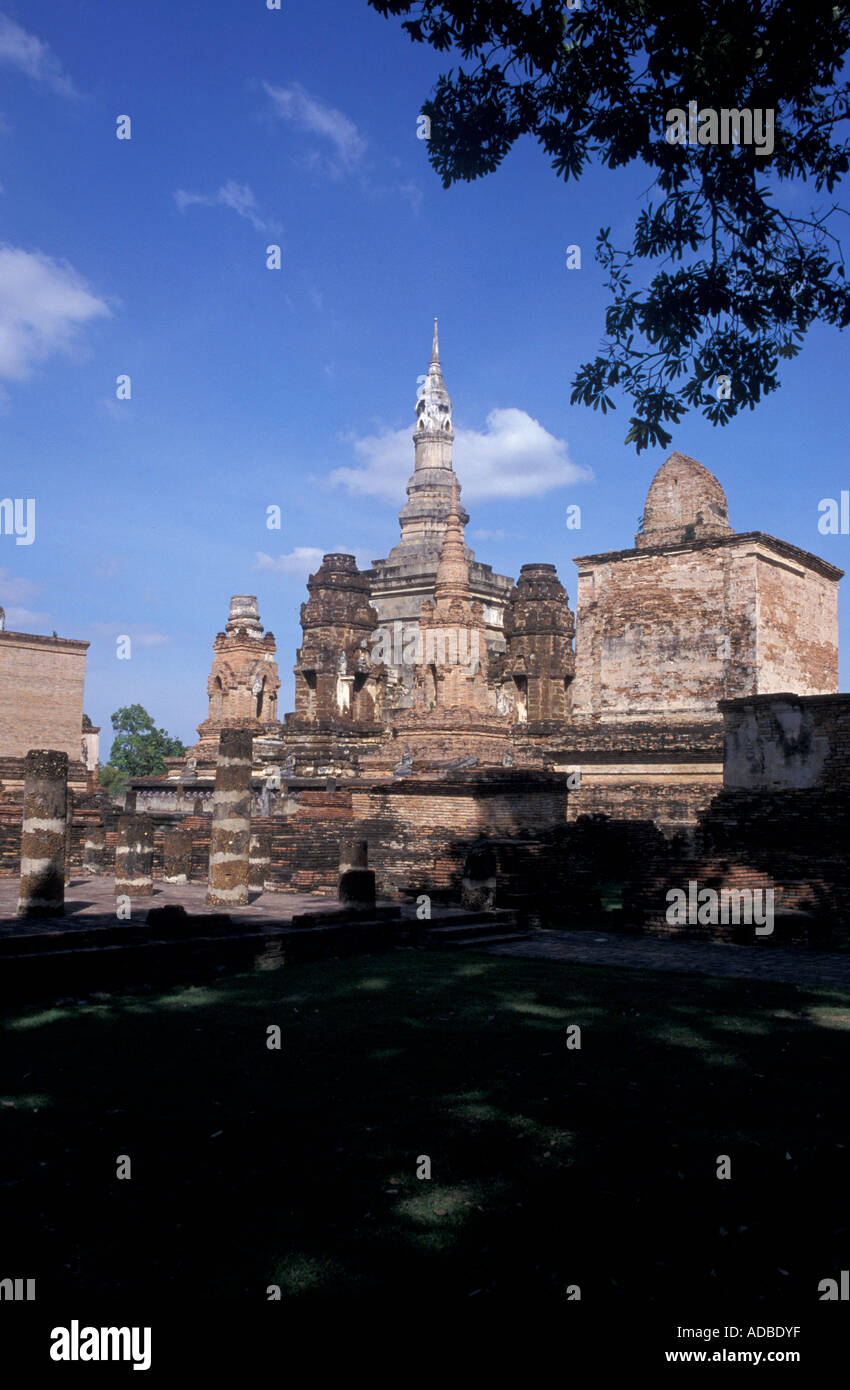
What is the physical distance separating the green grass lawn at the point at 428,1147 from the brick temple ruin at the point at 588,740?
20.3 ft

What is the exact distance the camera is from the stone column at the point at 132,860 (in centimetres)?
1481

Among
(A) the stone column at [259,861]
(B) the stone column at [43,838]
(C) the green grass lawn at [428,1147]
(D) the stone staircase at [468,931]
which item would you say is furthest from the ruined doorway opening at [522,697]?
(C) the green grass lawn at [428,1147]

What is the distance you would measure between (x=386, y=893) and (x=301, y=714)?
64.9 feet

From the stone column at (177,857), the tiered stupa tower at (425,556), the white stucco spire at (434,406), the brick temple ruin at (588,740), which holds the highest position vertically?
the white stucco spire at (434,406)

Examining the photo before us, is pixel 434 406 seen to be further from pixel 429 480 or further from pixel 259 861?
pixel 259 861

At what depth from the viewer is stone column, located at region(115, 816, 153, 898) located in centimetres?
1481

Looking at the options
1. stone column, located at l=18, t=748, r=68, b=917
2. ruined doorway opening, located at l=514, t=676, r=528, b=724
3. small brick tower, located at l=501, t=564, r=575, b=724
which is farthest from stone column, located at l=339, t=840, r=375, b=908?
ruined doorway opening, located at l=514, t=676, r=528, b=724

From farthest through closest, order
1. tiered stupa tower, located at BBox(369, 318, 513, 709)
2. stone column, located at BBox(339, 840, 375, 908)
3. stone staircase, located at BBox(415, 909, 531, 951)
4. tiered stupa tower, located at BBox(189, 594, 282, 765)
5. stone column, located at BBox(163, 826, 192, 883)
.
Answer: tiered stupa tower, located at BBox(369, 318, 513, 709) < tiered stupa tower, located at BBox(189, 594, 282, 765) < stone column, located at BBox(163, 826, 192, 883) < stone column, located at BBox(339, 840, 375, 908) < stone staircase, located at BBox(415, 909, 531, 951)

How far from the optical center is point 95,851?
18953 millimetres

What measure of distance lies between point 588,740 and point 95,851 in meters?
9.22

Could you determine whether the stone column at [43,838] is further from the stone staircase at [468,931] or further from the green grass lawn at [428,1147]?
the stone staircase at [468,931]

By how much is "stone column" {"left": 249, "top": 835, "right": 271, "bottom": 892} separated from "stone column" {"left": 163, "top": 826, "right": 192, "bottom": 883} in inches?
56.9

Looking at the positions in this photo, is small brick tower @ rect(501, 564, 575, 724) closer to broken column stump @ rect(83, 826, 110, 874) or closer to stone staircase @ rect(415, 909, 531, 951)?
broken column stump @ rect(83, 826, 110, 874)

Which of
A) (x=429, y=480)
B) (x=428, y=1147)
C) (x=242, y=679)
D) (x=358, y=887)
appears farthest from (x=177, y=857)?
(x=429, y=480)
